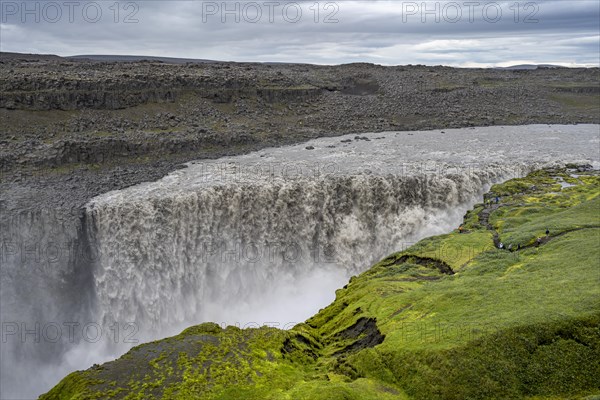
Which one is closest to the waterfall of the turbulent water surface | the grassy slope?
the turbulent water surface

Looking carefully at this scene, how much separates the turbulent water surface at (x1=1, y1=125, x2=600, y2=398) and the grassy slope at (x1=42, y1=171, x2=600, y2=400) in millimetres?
13438

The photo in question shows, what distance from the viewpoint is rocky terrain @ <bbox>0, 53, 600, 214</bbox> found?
50.5 meters

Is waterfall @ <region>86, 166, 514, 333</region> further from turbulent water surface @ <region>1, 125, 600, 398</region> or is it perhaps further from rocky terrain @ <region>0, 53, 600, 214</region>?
rocky terrain @ <region>0, 53, 600, 214</region>

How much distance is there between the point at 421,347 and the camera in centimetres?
1908

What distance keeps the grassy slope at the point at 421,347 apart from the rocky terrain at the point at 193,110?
2554 cm

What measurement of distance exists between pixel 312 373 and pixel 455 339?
624 centimetres

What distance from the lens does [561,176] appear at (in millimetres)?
47531

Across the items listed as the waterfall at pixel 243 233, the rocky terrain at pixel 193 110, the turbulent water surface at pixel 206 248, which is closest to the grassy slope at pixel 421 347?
the turbulent water surface at pixel 206 248

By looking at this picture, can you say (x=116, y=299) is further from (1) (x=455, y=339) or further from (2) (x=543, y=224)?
(2) (x=543, y=224)

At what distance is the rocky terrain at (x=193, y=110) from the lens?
5047 centimetres

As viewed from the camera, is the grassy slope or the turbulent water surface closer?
the grassy slope

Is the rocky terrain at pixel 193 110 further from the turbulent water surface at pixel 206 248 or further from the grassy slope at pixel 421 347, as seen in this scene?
the grassy slope at pixel 421 347

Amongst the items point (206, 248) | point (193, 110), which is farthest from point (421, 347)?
point (193, 110)

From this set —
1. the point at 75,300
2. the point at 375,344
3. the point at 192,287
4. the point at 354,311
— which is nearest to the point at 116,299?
the point at 75,300
